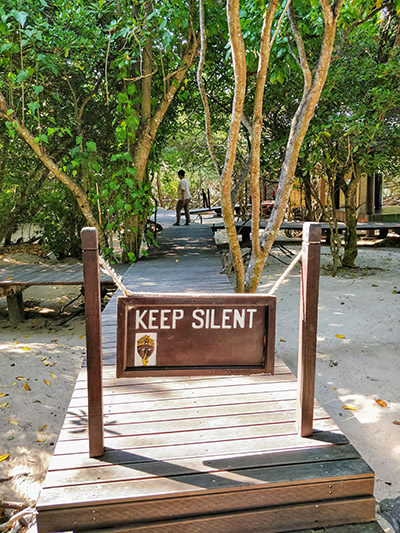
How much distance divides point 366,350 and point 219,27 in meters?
4.60

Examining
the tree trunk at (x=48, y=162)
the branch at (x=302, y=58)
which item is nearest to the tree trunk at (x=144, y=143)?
the tree trunk at (x=48, y=162)

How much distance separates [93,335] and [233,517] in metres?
1.00

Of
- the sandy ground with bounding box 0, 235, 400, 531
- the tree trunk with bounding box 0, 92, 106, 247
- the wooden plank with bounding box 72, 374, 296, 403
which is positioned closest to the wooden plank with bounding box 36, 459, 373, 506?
the wooden plank with bounding box 72, 374, 296, 403

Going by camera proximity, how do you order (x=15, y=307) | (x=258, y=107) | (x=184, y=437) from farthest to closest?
1. (x=15, y=307)
2. (x=258, y=107)
3. (x=184, y=437)

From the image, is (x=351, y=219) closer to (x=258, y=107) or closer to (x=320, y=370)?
(x=320, y=370)

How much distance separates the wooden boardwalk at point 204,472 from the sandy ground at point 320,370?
100 centimetres

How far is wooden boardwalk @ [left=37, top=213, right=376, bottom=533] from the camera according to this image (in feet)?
5.91

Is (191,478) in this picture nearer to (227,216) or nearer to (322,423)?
(322,423)

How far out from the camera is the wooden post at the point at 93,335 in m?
1.85

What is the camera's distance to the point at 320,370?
4.70 m

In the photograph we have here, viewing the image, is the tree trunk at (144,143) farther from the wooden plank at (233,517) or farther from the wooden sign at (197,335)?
the wooden plank at (233,517)

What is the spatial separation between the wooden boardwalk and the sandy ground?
1005 millimetres

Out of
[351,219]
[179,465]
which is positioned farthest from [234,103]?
[351,219]

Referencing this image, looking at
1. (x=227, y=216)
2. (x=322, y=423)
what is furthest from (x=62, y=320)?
(x=322, y=423)
